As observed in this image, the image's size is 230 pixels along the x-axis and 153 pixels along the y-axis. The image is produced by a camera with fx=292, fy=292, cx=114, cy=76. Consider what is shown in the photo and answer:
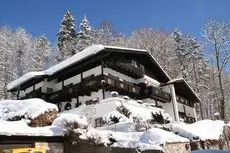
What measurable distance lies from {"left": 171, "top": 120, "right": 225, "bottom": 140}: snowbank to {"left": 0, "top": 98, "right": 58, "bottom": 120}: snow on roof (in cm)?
834

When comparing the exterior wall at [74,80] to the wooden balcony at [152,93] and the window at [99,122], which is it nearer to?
the window at [99,122]

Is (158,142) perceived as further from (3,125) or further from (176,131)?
(3,125)

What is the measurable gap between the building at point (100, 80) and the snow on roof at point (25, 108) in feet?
24.3

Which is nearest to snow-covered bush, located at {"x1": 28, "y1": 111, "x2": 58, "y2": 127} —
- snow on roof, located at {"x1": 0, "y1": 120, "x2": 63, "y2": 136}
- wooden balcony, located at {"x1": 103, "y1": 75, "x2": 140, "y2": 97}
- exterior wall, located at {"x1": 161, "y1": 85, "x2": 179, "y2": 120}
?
snow on roof, located at {"x1": 0, "y1": 120, "x2": 63, "y2": 136}

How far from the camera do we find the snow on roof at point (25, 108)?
18.9 meters

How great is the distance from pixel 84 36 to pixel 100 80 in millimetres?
28337

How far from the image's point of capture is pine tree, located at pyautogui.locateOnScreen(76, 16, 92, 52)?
52.6 m

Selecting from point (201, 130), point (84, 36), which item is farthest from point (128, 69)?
point (84, 36)

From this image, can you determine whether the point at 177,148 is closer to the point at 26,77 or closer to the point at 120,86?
the point at 120,86

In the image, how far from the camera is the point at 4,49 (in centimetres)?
5000

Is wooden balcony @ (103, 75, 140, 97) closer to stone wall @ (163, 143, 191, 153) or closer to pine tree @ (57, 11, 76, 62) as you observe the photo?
stone wall @ (163, 143, 191, 153)

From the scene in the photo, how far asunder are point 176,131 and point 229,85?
139 ft

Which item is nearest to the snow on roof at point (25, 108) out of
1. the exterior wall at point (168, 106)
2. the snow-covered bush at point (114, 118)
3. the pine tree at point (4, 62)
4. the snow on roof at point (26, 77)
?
the snow-covered bush at point (114, 118)

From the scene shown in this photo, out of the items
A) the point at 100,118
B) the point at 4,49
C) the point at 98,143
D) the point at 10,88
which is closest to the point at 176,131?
the point at 98,143
